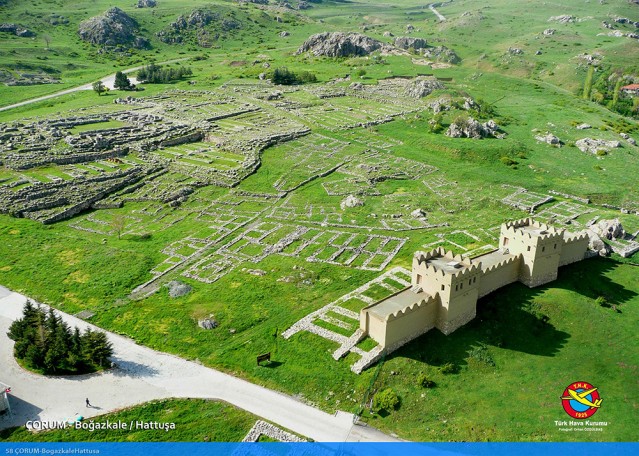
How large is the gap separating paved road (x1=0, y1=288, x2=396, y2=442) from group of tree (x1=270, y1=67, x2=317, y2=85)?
149 metres

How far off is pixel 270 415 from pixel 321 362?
8501 millimetres

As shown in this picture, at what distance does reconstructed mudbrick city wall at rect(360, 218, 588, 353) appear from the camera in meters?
A: 55.8

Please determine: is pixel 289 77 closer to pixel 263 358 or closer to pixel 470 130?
pixel 470 130

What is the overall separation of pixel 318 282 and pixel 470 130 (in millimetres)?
75439

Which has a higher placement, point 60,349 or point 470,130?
point 470,130

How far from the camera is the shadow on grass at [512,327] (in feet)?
183

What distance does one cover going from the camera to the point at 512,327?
59125mm

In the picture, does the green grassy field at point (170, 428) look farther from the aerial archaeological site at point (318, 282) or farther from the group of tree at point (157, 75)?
the group of tree at point (157, 75)

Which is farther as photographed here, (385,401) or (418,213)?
(418,213)

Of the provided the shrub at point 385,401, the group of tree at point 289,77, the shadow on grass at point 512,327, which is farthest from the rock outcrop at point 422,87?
the shrub at point 385,401

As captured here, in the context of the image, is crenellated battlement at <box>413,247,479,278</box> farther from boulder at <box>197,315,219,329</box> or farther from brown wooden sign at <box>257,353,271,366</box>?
boulder at <box>197,315,219,329</box>

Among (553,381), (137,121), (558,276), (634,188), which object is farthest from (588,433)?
(137,121)

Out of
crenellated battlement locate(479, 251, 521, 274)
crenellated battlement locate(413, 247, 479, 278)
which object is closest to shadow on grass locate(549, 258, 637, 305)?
crenellated battlement locate(479, 251, 521, 274)

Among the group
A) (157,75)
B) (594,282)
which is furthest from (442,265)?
(157,75)
